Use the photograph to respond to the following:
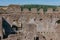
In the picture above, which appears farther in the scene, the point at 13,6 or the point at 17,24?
the point at 13,6

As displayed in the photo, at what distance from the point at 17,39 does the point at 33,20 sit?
26.3 feet

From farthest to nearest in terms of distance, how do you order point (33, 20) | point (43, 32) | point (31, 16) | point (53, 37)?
point (31, 16)
point (33, 20)
point (43, 32)
point (53, 37)

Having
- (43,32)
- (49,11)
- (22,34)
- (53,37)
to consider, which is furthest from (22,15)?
(22,34)

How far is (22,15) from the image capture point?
96.0ft

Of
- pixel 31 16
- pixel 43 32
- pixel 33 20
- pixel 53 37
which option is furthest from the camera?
pixel 31 16

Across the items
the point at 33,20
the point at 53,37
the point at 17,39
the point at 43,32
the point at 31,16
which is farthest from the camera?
the point at 31,16

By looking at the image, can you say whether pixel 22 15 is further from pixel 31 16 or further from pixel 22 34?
pixel 22 34

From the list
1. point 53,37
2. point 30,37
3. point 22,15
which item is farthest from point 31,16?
point 30,37

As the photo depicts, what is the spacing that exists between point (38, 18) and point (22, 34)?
889 centimetres

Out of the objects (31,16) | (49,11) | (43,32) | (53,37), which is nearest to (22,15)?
(31,16)

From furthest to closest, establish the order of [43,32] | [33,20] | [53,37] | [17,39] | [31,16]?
[31,16], [33,20], [43,32], [53,37], [17,39]

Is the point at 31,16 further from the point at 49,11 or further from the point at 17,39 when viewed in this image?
the point at 17,39

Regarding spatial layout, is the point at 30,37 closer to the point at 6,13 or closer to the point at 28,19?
the point at 28,19

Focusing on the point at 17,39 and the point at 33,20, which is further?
the point at 33,20
